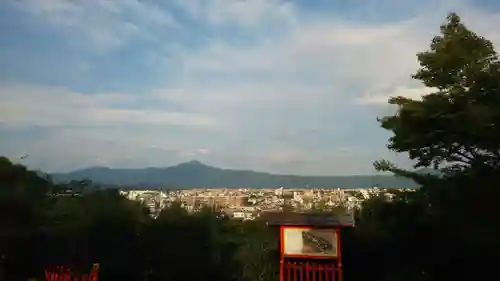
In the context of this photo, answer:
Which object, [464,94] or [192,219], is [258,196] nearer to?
[192,219]

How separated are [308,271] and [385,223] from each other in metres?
1.53

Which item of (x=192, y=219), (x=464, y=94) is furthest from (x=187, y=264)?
(x=464, y=94)

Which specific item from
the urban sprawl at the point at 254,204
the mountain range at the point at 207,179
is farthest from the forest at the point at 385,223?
the mountain range at the point at 207,179

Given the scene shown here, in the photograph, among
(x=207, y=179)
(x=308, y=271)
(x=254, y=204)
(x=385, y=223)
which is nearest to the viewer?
(x=308, y=271)

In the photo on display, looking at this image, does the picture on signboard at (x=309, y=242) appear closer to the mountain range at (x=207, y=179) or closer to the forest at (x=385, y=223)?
the forest at (x=385, y=223)

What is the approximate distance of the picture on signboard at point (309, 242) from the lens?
6.24m

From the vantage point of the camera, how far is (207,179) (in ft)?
115

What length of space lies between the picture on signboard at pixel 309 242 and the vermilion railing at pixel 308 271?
0.40 ft

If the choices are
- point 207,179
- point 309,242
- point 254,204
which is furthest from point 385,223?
point 207,179

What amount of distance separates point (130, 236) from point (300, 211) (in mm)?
2586

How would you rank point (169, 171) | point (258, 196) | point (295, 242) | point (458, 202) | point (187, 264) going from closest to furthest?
point (295, 242)
point (458, 202)
point (187, 264)
point (258, 196)
point (169, 171)

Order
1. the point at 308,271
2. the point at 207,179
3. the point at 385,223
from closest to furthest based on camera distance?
the point at 308,271 < the point at 385,223 < the point at 207,179

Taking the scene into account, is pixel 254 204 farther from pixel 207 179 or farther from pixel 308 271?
pixel 207 179

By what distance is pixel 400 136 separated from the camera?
756 cm
